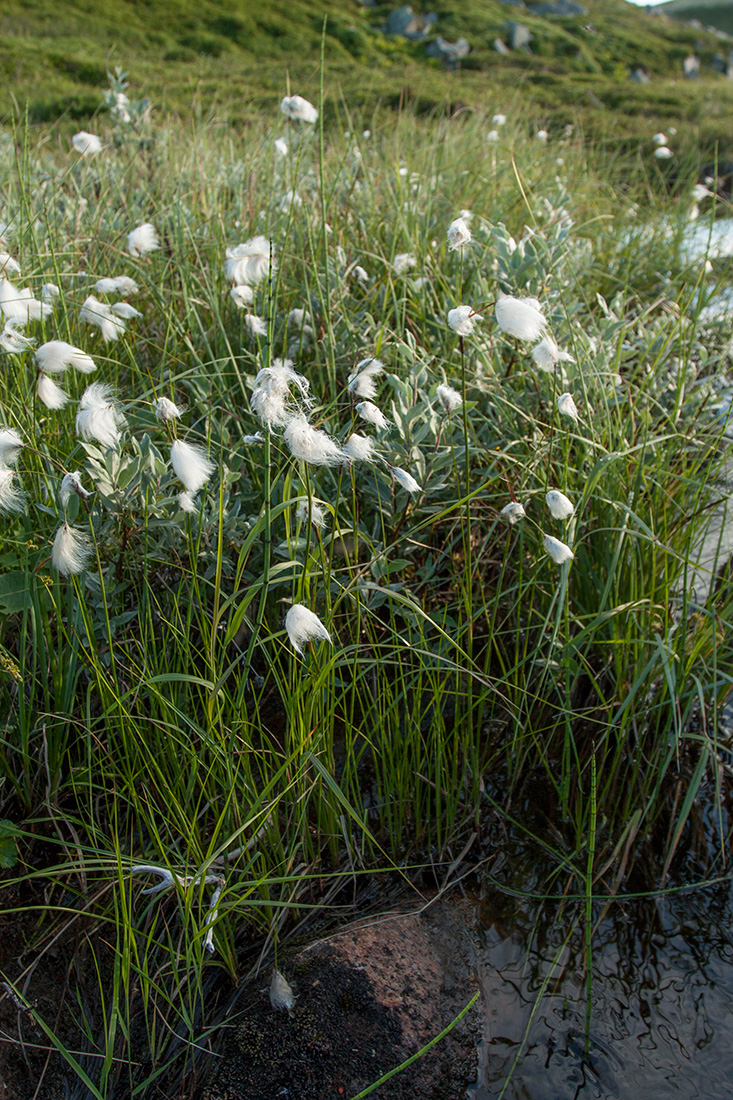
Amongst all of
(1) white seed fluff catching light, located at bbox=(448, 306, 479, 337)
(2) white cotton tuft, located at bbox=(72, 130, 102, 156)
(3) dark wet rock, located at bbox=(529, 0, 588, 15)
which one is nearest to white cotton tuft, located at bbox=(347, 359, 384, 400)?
(1) white seed fluff catching light, located at bbox=(448, 306, 479, 337)

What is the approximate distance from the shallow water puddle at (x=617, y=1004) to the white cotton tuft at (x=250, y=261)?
1541mm

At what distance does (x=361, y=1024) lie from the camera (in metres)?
1.22

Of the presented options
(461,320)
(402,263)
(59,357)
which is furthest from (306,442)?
(402,263)

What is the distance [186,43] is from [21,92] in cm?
1506

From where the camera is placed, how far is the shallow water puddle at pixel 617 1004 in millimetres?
1199

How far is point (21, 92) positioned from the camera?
9109 millimetres

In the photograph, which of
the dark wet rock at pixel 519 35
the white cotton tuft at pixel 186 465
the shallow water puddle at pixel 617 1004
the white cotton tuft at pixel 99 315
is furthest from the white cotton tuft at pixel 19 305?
the dark wet rock at pixel 519 35

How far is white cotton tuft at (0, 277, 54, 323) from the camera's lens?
175 centimetres

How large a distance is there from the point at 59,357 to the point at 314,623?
0.77 metres

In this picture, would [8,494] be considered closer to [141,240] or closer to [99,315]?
[99,315]

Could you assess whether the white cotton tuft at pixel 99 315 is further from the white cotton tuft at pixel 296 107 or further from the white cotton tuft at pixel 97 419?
the white cotton tuft at pixel 296 107

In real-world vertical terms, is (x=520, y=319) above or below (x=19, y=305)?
above

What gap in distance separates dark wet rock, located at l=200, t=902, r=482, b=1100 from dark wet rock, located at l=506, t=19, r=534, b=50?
95.9ft

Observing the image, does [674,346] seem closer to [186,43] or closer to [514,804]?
[514,804]
